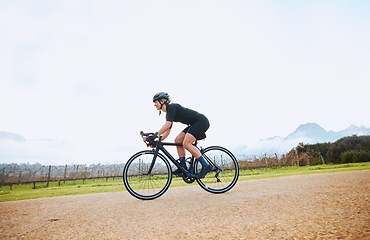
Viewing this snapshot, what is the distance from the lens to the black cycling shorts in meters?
4.64

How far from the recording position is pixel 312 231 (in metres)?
1.84

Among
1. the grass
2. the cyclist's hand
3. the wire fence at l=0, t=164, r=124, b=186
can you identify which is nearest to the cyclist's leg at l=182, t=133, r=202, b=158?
the cyclist's hand

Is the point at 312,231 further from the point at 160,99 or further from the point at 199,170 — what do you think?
the point at 160,99

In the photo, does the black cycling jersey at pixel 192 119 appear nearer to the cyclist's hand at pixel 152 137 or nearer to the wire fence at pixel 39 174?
the cyclist's hand at pixel 152 137

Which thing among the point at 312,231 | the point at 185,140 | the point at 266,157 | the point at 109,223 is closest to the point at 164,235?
the point at 109,223

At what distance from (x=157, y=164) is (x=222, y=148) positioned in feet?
5.20

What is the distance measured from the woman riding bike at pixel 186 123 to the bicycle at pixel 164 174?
147 millimetres

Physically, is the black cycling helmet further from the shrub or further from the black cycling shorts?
the shrub

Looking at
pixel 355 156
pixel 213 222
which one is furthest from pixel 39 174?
pixel 355 156

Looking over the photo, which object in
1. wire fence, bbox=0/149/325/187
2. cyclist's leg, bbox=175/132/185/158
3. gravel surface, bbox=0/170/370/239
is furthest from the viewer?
wire fence, bbox=0/149/325/187

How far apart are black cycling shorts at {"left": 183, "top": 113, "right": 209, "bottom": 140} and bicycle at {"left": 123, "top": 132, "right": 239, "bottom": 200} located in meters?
0.25

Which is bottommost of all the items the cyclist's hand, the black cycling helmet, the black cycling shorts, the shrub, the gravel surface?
the gravel surface

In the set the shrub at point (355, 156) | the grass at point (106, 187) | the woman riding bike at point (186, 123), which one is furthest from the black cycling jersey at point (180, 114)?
the shrub at point (355, 156)

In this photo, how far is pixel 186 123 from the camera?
4.85 meters
